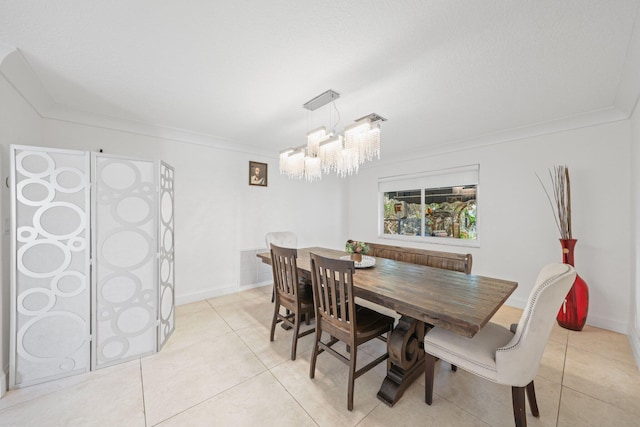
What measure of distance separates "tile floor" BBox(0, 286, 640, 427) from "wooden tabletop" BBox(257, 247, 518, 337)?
69 centimetres

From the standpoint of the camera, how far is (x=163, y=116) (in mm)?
2676

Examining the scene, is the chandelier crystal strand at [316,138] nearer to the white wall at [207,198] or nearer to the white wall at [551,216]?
the white wall at [207,198]

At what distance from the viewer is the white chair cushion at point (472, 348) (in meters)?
1.34

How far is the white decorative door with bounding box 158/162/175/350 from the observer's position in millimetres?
2213

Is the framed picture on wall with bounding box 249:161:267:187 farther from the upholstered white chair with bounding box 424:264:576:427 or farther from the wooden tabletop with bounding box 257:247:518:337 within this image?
the upholstered white chair with bounding box 424:264:576:427

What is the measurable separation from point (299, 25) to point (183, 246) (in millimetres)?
2972

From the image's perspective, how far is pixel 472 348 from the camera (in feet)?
4.63

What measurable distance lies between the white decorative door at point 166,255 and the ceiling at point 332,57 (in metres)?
0.80

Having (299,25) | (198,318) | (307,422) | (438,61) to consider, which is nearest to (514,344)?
(307,422)

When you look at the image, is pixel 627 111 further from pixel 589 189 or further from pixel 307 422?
pixel 307 422

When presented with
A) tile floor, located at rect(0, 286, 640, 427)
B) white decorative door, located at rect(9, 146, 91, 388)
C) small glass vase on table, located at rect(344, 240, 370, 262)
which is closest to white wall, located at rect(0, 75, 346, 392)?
white decorative door, located at rect(9, 146, 91, 388)

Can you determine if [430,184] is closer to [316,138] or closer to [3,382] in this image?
[316,138]

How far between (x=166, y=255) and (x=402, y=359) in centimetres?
228

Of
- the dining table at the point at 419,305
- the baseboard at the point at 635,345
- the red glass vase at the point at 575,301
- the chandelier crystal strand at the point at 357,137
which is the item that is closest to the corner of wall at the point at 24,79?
the chandelier crystal strand at the point at 357,137
